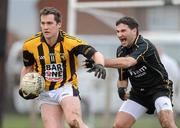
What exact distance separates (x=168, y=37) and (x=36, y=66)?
10.4m

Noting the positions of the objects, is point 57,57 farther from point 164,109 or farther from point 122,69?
point 164,109

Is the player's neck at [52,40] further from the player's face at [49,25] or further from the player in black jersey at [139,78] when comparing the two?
the player in black jersey at [139,78]

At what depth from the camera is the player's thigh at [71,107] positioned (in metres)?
9.95

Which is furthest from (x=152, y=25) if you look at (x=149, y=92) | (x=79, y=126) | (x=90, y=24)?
(x=79, y=126)

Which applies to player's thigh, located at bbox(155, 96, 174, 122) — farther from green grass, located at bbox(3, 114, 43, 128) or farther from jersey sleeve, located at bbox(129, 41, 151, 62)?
green grass, located at bbox(3, 114, 43, 128)

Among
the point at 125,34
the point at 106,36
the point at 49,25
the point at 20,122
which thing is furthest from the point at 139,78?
the point at 20,122

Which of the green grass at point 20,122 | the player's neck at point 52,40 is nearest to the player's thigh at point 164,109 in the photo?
the player's neck at point 52,40

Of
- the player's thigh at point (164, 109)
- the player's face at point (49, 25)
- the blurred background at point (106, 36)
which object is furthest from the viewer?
the blurred background at point (106, 36)

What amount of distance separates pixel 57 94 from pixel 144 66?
1.37m

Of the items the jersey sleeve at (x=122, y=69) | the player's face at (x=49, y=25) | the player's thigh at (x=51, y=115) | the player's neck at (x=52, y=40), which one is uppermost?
the player's face at (x=49, y=25)

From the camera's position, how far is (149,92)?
11008 millimetres

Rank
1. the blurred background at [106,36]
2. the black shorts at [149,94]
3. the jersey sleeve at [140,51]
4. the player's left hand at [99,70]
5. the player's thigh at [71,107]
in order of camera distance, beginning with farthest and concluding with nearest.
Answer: the blurred background at [106,36] → the black shorts at [149,94] → the jersey sleeve at [140,51] → the player's thigh at [71,107] → the player's left hand at [99,70]

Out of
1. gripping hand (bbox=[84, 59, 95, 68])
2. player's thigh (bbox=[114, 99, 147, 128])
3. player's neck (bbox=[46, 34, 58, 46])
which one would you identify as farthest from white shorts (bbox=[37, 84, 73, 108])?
player's thigh (bbox=[114, 99, 147, 128])

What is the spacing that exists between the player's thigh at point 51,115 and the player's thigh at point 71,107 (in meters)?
0.12
